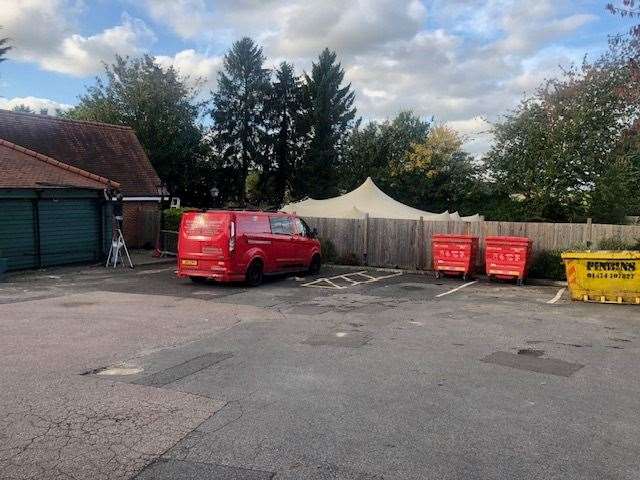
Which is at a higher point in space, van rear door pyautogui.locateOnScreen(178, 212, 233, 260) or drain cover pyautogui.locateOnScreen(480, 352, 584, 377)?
van rear door pyautogui.locateOnScreen(178, 212, 233, 260)

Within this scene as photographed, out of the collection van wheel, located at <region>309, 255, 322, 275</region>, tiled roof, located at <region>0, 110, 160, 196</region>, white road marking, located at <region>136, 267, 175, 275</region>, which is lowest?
white road marking, located at <region>136, 267, 175, 275</region>

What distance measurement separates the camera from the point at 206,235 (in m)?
13.2

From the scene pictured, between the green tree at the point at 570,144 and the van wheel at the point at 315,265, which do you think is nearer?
the van wheel at the point at 315,265

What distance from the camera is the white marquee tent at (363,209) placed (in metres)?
22.2

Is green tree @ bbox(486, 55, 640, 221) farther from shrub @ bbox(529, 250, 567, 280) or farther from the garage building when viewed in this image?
the garage building

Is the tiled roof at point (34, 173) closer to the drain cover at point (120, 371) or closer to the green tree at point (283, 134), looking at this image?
the drain cover at point (120, 371)

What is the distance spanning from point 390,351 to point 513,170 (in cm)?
1952

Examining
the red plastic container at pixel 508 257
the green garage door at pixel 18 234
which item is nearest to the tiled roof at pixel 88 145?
the green garage door at pixel 18 234

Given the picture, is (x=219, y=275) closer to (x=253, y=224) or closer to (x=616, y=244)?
(x=253, y=224)

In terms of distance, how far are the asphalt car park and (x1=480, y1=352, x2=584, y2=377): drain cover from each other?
4 cm

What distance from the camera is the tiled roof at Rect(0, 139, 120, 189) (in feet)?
53.4

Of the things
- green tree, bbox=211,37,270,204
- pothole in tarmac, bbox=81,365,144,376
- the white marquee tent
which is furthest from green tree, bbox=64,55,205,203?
pothole in tarmac, bbox=81,365,144,376

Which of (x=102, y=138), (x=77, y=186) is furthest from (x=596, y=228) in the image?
(x=102, y=138)

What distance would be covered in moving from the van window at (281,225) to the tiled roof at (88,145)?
11094mm
